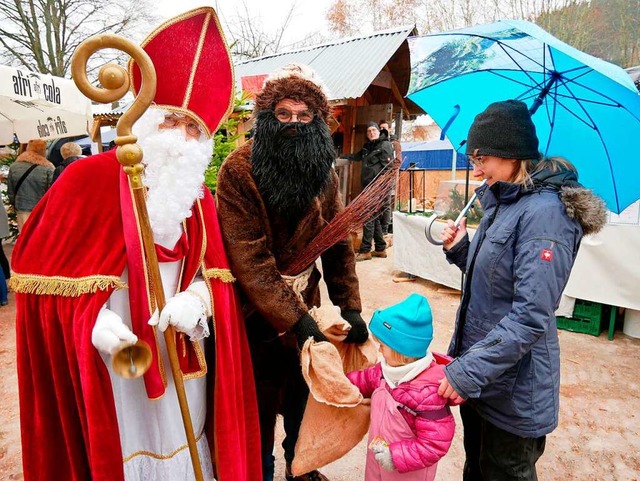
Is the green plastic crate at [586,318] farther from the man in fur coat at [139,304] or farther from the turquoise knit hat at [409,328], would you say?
the man in fur coat at [139,304]

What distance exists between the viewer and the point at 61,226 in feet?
4.41

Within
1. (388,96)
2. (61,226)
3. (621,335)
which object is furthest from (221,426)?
(388,96)

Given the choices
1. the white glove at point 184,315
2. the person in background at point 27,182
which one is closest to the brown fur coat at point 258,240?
the white glove at point 184,315

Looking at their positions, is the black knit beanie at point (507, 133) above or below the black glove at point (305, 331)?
above

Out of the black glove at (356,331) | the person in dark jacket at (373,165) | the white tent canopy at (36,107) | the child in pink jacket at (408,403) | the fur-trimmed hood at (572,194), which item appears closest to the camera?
the fur-trimmed hood at (572,194)

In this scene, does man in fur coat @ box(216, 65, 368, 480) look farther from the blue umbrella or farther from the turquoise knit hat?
the blue umbrella

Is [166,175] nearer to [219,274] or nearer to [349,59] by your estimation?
[219,274]

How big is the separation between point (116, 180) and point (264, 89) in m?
0.74

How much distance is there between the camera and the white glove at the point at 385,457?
1.59 m

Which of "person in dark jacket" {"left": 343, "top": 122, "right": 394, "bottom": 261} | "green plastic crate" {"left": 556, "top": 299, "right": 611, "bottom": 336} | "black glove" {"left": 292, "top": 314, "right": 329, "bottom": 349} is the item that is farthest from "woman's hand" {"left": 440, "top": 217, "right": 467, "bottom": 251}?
"person in dark jacket" {"left": 343, "top": 122, "right": 394, "bottom": 261}

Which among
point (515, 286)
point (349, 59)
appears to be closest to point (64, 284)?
point (515, 286)

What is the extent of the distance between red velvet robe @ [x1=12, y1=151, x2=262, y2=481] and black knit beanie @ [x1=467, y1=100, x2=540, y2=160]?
114 cm

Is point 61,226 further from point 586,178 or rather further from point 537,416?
point 586,178

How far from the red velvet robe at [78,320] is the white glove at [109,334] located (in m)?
Result: 0.04
